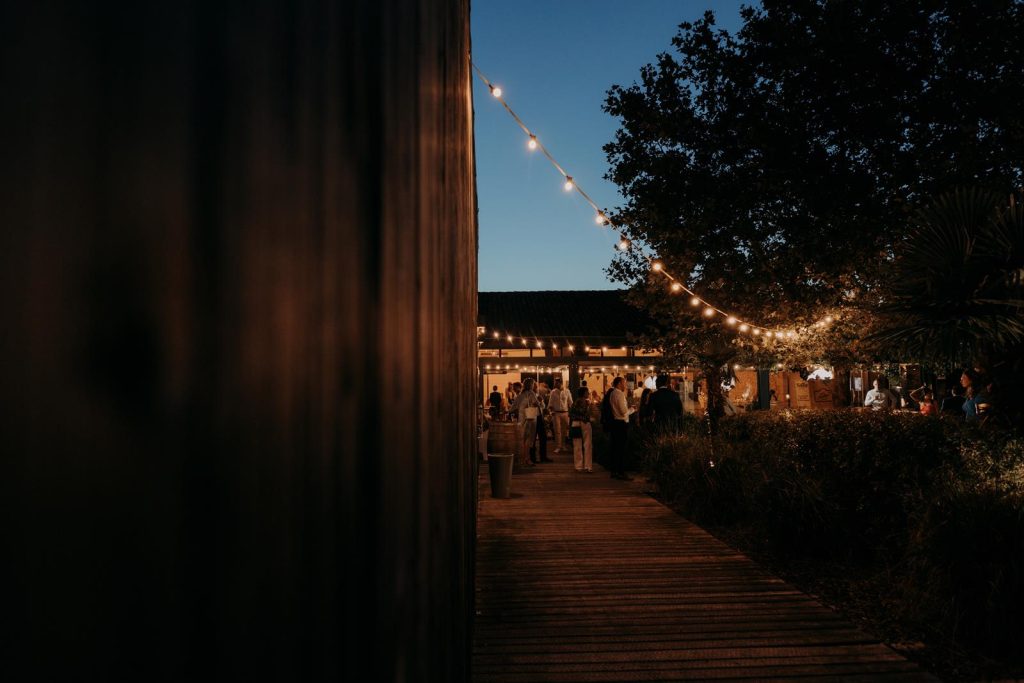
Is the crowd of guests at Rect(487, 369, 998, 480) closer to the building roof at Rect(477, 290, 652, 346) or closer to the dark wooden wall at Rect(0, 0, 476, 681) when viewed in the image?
the building roof at Rect(477, 290, 652, 346)

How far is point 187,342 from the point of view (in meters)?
0.45

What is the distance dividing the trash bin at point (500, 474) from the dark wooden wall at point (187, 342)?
343 inches

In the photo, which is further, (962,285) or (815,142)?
(815,142)

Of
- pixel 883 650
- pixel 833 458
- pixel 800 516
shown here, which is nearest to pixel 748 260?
pixel 833 458

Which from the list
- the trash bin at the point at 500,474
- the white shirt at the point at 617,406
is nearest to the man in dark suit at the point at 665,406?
the white shirt at the point at 617,406

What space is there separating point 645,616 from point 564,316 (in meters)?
22.7

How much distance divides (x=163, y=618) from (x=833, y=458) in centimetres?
761

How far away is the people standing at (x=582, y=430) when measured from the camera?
12.0 meters

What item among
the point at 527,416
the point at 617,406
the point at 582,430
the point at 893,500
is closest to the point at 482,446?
the point at 527,416

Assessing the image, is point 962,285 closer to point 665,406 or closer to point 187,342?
point 665,406

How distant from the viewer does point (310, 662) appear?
23.3 inches

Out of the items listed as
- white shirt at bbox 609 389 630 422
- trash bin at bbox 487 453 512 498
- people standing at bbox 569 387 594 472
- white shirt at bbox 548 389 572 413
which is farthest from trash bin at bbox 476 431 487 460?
white shirt at bbox 548 389 572 413

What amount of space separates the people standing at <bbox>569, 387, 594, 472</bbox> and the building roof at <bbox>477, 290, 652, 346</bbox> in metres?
10.6

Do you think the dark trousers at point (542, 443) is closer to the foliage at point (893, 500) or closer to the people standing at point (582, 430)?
the people standing at point (582, 430)
